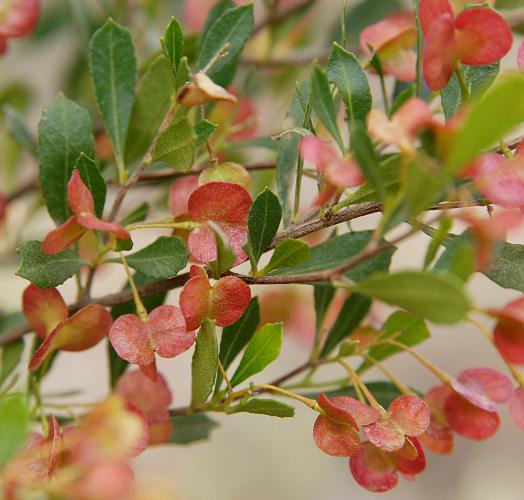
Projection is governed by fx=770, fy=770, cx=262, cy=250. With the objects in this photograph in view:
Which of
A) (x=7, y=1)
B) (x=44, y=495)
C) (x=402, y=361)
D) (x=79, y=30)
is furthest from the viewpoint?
(x=402, y=361)

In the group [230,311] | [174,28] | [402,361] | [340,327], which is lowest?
[402,361]

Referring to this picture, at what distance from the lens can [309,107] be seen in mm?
466

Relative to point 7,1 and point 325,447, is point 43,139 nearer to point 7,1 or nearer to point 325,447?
point 7,1

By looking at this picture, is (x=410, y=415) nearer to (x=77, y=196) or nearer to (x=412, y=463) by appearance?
(x=412, y=463)

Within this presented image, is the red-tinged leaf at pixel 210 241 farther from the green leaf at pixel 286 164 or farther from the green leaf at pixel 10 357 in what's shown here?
the green leaf at pixel 10 357

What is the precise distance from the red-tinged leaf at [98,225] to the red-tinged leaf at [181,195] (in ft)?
0.45

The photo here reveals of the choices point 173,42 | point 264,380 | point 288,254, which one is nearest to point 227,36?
point 173,42

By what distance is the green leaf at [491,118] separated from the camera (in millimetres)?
300

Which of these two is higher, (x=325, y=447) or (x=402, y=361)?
(x=325, y=447)

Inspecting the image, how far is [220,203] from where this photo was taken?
46cm

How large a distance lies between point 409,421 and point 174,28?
27cm

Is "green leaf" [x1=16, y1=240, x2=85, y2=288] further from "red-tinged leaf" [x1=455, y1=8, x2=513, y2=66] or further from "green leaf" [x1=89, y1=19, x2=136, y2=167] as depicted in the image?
"red-tinged leaf" [x1=455, y1=8, x2=513, y2=66]

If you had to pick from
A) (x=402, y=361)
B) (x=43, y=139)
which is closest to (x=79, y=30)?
(x=43, y=139)

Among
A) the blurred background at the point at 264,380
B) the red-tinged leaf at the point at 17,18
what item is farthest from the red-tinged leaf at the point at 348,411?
the blurred background at the point at 264,380
